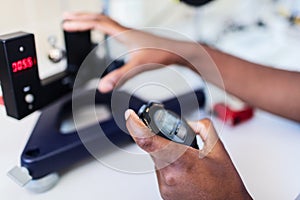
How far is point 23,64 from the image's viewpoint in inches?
18.1

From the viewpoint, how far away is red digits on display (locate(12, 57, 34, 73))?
0.45 meters

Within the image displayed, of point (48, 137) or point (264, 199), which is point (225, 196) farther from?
point (48, 137)

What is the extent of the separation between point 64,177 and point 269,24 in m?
0.99

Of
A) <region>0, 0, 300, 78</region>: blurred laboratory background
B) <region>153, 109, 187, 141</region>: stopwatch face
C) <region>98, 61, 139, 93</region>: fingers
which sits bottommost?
<region>0, 0, 300, 78</region>: blurred laboratory background

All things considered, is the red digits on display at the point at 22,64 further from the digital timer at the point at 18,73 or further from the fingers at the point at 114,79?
the fingers at the point at 114,79

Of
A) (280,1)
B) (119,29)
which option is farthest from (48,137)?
(280,1)

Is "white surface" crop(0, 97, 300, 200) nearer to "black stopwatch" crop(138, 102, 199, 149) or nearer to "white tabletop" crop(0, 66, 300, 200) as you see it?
"white tabletop" crop(0, 66, 300, 200)

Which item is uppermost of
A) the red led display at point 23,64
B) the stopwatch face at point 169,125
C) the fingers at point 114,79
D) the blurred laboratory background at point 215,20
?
the red led display at point 23,64

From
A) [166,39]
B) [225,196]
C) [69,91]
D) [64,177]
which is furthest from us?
[166,39]

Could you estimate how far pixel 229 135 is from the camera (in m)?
0.63

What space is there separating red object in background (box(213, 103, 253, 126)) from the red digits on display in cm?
36

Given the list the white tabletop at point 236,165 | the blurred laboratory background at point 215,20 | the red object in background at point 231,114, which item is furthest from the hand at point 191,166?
the blurred laboratory background at point 215,20

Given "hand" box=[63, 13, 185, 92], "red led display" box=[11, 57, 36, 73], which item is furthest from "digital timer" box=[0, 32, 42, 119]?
"hand" box=[63, 13, 185, 92]

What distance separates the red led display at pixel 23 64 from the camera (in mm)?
446
